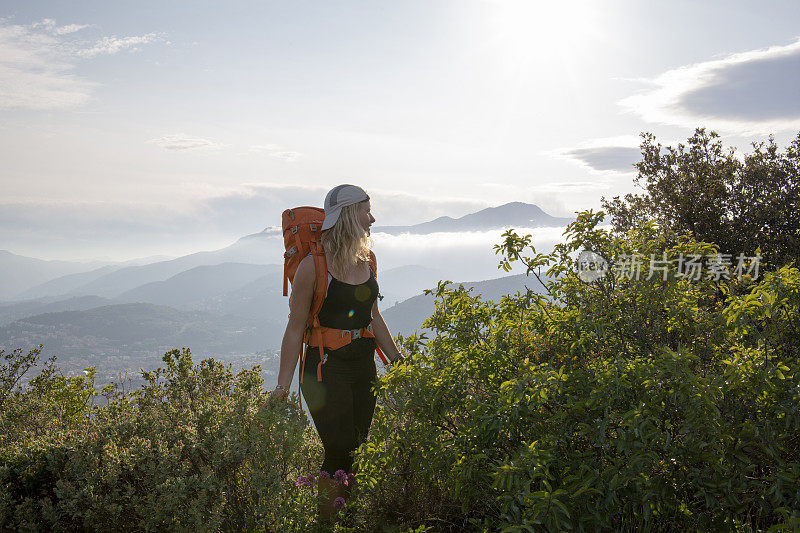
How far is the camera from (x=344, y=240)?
142 inches

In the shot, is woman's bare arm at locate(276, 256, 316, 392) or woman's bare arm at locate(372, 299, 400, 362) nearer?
woman's bare arm at locate(276, 256, 316, 392)

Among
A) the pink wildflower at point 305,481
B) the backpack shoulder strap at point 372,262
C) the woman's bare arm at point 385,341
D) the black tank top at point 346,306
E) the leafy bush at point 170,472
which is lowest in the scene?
the pink wildflower at point 305,481

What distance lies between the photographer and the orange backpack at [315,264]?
11.6 ft

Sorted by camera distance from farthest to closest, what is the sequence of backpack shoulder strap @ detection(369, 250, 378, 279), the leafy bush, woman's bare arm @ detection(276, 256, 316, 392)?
backpack shoulder strap @ detection(369, 250, 378, 279), woman's bare arm @ detection(276, 256, 316, 392), the leafy bush

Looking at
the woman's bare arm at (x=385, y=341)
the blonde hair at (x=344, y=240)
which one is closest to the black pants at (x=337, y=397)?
the woman's bare arm at (x=385, y=341)

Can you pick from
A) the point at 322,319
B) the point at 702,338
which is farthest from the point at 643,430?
the point at 322,319

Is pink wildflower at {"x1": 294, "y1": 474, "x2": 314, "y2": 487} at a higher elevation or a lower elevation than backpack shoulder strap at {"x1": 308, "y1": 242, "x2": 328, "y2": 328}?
lower

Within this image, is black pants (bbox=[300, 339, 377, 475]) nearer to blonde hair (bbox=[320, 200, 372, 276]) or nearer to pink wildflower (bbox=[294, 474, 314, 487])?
pink wildflower (bbox=[294, 474, 314, 487])

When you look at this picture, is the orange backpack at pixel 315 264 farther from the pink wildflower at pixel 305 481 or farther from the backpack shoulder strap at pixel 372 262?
the pink wildflower at pixel 305 481

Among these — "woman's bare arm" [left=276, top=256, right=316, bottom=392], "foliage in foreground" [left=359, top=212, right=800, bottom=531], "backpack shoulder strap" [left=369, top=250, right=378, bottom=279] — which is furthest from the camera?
"backpack shoulder strap" [left=369, top=250, right=378, bottom=279]

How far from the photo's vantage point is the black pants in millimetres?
3551

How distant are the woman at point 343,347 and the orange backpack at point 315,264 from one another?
0.04 m

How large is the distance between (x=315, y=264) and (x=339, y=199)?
522 mm

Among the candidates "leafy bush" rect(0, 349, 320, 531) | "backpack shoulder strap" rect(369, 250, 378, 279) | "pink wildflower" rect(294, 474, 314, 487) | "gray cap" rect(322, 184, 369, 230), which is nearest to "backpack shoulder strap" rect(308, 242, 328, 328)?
"gray cap" rect(322, 184, 369, 230)
